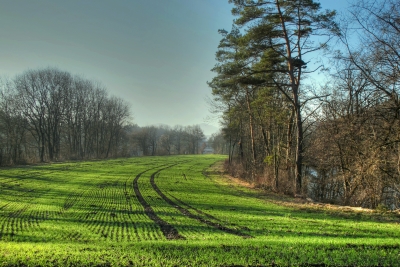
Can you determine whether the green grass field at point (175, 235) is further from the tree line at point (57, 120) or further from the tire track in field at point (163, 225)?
the tree line at point (57, 120)

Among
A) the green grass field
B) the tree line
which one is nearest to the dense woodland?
the green grass field

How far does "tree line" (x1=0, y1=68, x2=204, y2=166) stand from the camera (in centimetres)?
3681

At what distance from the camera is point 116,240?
582 centimetres

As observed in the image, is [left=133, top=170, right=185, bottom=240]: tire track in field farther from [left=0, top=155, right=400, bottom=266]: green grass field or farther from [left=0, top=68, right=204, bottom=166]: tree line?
[left=0, top=68, right=204, bottom=166]: tree line

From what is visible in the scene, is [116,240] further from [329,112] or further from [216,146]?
[216,146]

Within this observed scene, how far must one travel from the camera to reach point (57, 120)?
46750mm

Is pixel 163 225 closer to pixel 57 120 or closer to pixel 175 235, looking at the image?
pixel 175 235

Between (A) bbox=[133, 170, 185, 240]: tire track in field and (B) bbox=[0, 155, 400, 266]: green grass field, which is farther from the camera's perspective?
(A) bbox=[133, 170, 185, 240]: tire track in field

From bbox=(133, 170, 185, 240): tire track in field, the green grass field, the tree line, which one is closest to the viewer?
the green grass field

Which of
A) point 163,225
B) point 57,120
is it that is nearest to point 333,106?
point 163,225

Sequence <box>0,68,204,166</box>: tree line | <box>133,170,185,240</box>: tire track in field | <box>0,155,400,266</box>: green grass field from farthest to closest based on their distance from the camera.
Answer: <box>0,68,204,166</box>: tree line, <box>133,170,185,240</box>: tire track in field, <box>0,155,400,266</box>: green grass field

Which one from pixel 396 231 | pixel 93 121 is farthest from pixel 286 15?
pixel 93 121

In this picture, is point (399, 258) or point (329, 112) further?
point (329, 112)

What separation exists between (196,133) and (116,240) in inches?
4022
